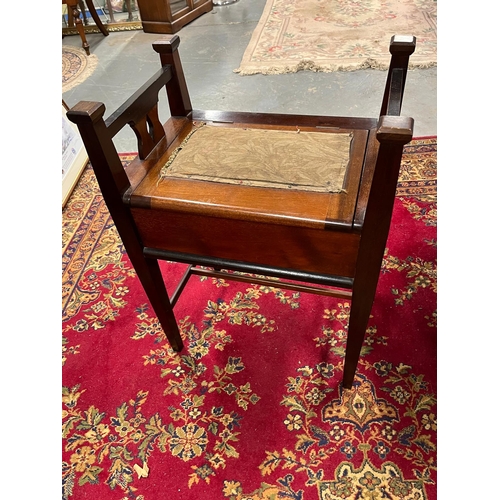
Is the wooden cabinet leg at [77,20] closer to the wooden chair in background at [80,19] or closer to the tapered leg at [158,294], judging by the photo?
the wooden chair in background at [80,19]

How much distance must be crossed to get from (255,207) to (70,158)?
1660 millimetres

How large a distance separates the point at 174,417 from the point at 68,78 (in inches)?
121

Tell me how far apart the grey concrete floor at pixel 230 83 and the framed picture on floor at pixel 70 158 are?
0.25 metres

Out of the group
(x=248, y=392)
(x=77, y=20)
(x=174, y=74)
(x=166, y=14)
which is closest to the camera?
(x=174, y=74)

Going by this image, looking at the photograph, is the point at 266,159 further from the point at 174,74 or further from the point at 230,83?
the point at 230,83

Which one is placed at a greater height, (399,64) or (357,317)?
(399,64)

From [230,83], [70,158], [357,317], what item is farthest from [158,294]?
[230,83]

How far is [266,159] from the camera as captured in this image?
2.90 ft

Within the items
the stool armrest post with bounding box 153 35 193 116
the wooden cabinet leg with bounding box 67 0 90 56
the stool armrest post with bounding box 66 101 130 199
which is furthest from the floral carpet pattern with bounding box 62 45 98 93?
the stool armrest post with bounding box 66 101 130 199

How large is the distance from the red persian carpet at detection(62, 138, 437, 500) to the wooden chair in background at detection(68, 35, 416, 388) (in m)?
0.26

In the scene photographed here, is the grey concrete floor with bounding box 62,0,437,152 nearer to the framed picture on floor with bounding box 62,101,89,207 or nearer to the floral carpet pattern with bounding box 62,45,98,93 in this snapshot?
the floral carpet pattern with bounding box 62,45,98,93

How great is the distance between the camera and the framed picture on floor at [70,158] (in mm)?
1988

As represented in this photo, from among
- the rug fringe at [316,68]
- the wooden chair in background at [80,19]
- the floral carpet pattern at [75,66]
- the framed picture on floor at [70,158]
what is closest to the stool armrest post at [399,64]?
the framed picture on floor at [70,158]

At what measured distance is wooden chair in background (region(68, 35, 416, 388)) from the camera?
29.0 inches
